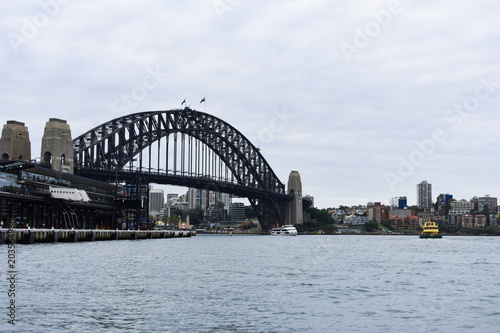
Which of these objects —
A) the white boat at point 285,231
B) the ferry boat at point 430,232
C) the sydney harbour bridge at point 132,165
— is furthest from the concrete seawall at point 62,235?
the white boat at point 285,231

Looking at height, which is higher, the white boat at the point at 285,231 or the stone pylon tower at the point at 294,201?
the stone pylon tower at the point at 294,201

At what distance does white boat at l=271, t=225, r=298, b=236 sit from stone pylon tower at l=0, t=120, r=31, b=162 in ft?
252

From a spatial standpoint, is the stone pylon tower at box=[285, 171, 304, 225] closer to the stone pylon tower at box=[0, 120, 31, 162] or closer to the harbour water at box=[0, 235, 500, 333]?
the stone pylon tower at box=[0, 120, 31, 162]

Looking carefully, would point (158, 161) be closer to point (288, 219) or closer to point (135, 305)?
point (288, 219)

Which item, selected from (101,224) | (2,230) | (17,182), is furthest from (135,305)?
(101,224)

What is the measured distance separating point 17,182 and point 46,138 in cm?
1658

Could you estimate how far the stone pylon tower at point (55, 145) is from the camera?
87.2 metres

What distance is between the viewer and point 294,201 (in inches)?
6491

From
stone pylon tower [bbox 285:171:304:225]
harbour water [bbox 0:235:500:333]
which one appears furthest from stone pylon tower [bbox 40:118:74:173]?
stone pylon tower [bbox 285:171:304:225]

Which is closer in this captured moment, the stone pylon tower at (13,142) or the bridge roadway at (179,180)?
the stone pylon tower at (13,142)

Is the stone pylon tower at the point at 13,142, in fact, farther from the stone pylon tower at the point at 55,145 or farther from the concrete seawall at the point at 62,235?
the concrete seawall at the point at 62,235

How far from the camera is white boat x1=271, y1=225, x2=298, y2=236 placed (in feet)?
494

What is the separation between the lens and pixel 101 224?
96812 millimetres

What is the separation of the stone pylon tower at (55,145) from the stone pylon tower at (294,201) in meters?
84.0
